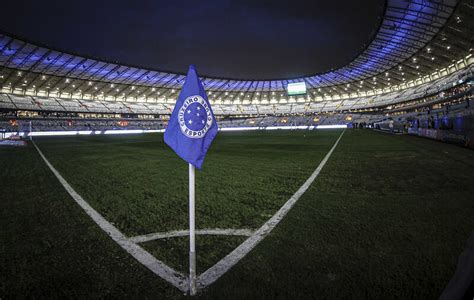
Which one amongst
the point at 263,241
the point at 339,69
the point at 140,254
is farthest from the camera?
the point at 339,69

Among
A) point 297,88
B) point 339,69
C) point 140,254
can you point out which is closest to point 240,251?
point 140,254

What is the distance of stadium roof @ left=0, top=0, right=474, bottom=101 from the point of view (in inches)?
1464

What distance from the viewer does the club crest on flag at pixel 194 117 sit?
232 cm

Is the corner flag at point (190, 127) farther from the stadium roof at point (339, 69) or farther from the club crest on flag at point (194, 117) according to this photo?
the stadium roof at point (339, 69)

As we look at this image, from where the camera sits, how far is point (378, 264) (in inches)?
93.5

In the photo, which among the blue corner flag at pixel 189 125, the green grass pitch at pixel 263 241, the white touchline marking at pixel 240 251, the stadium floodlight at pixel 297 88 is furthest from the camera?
the stadium floodlight at pixel 297 88

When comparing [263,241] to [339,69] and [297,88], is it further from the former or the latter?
[339,69]

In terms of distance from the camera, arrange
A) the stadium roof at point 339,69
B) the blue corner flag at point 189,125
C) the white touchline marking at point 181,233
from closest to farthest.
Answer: the blue corner flag at point 189,125 → the white touchline marking at point 181,233 → the stadium roof at point 339,69

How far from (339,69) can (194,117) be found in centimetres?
7544

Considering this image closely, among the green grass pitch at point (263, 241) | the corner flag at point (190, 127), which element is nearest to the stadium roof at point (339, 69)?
the green grass pitch at point (263, 241)

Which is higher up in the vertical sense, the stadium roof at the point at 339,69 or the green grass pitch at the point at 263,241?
the stadium roof at the point at 339,69

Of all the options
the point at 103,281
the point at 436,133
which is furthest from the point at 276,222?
the point at 436,133

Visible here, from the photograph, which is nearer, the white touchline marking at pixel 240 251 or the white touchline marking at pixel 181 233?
the white touchline marking at pixel 240 251

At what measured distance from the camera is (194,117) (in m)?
2.36
